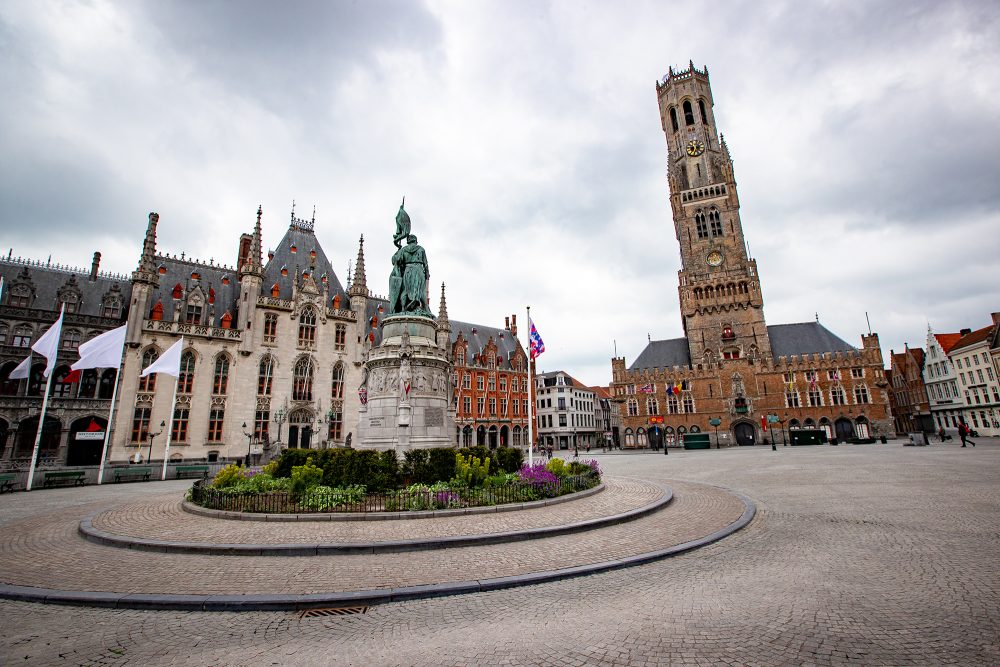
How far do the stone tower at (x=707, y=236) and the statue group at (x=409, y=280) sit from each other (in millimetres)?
52181

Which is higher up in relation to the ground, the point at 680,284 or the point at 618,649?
the point at 680,284

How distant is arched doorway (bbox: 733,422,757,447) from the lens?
56.3 metres

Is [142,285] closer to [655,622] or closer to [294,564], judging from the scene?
[294,564]

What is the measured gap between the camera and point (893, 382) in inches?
2830

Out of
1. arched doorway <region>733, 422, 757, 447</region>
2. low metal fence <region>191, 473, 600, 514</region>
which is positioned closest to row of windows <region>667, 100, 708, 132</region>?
arched doorway <region>733, 422, 757, 447</region>

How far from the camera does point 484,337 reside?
61719 mm

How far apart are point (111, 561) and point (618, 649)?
9.02 m

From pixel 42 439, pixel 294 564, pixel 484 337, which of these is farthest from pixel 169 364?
pixel 484 337

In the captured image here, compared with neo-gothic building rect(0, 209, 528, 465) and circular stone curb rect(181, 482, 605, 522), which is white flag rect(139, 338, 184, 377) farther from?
circular stone curb rect(181, 482, 605, 522)

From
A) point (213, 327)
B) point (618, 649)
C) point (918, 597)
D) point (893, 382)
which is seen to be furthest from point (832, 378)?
point (213, 327)

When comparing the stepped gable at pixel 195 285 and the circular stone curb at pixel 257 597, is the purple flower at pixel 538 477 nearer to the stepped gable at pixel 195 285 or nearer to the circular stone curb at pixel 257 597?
the circular stone curb at pixel 257 597

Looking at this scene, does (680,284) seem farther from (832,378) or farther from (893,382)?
(893,382)

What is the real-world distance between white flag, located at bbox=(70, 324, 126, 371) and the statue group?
1430 centimetres

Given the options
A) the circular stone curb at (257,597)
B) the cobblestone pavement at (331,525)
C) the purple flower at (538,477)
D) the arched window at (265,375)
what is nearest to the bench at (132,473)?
the arched window at (265,375)
